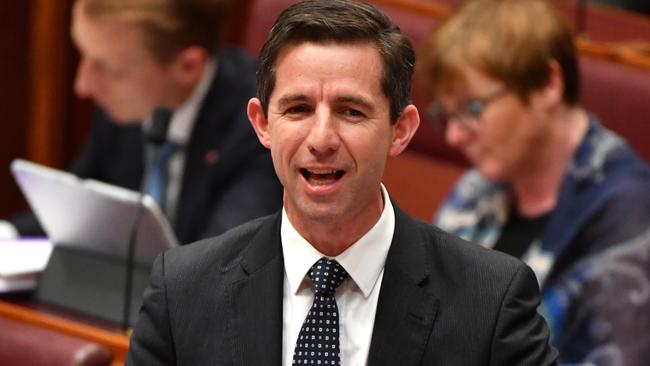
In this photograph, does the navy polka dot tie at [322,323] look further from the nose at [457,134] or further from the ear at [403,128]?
the nose at [457,134]

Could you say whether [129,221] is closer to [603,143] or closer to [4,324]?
[4,324]

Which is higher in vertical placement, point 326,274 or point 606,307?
point 326,274

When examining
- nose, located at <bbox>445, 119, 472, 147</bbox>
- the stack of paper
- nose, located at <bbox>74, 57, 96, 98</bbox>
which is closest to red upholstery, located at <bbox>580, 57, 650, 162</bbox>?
nose, located at <bbox>445, 119, 472, 147</bbox>

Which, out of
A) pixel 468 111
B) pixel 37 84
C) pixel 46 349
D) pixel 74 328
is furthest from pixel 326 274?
pixel 37 84

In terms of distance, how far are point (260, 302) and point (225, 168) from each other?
1.10 metres

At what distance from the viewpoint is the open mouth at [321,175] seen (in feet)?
3.53

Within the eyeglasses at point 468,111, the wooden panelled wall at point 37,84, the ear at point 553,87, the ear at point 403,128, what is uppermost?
the ear at point 403,128

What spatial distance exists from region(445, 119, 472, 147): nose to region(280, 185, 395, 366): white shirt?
36.8 inches

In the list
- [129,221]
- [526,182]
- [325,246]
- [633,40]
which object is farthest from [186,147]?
[325,246]

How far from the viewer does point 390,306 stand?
1128 millimetres

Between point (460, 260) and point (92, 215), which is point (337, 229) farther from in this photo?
point (92, 215)

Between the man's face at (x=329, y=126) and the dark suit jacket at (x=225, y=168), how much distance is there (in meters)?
1.06

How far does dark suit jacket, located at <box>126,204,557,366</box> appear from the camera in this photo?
1.10m

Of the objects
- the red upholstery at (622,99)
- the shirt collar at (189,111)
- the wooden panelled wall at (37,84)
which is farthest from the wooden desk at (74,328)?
the wooden panelled wall at (37,84)
